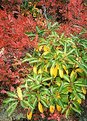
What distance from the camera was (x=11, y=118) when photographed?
3920 millimetres

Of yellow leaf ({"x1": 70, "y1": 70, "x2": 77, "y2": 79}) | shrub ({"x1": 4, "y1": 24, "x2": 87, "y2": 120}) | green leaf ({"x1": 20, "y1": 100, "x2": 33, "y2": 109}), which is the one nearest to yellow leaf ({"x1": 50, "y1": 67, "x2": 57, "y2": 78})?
shrub ({"x1": 4, "y1": 24, "x2": 87, "y2": 120})

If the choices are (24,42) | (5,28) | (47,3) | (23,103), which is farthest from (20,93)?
(47,3)

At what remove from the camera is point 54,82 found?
3795 mm

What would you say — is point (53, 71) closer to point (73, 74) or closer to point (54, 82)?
point (54, 82)

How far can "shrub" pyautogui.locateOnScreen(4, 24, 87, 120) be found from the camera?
11.9ft

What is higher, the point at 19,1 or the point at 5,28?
the point at 19,1

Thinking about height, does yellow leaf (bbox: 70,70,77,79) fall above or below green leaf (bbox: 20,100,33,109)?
above

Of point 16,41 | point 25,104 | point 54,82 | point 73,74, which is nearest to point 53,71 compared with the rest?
point 54,82

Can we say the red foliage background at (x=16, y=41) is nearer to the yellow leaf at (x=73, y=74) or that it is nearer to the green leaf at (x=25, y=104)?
the green leaf at (x=25, y=104)

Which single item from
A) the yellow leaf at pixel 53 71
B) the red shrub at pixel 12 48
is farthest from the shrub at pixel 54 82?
the red shrub at pixel 12 48

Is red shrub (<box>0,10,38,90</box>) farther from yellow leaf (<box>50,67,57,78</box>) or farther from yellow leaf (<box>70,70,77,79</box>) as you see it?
yellow leaf (<box>70,70,77,79</box>)

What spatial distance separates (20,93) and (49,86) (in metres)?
0.43

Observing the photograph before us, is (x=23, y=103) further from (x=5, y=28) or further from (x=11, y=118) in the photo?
(x=5, y=28)

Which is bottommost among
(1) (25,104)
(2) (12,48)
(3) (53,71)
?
(1) (25,104)
